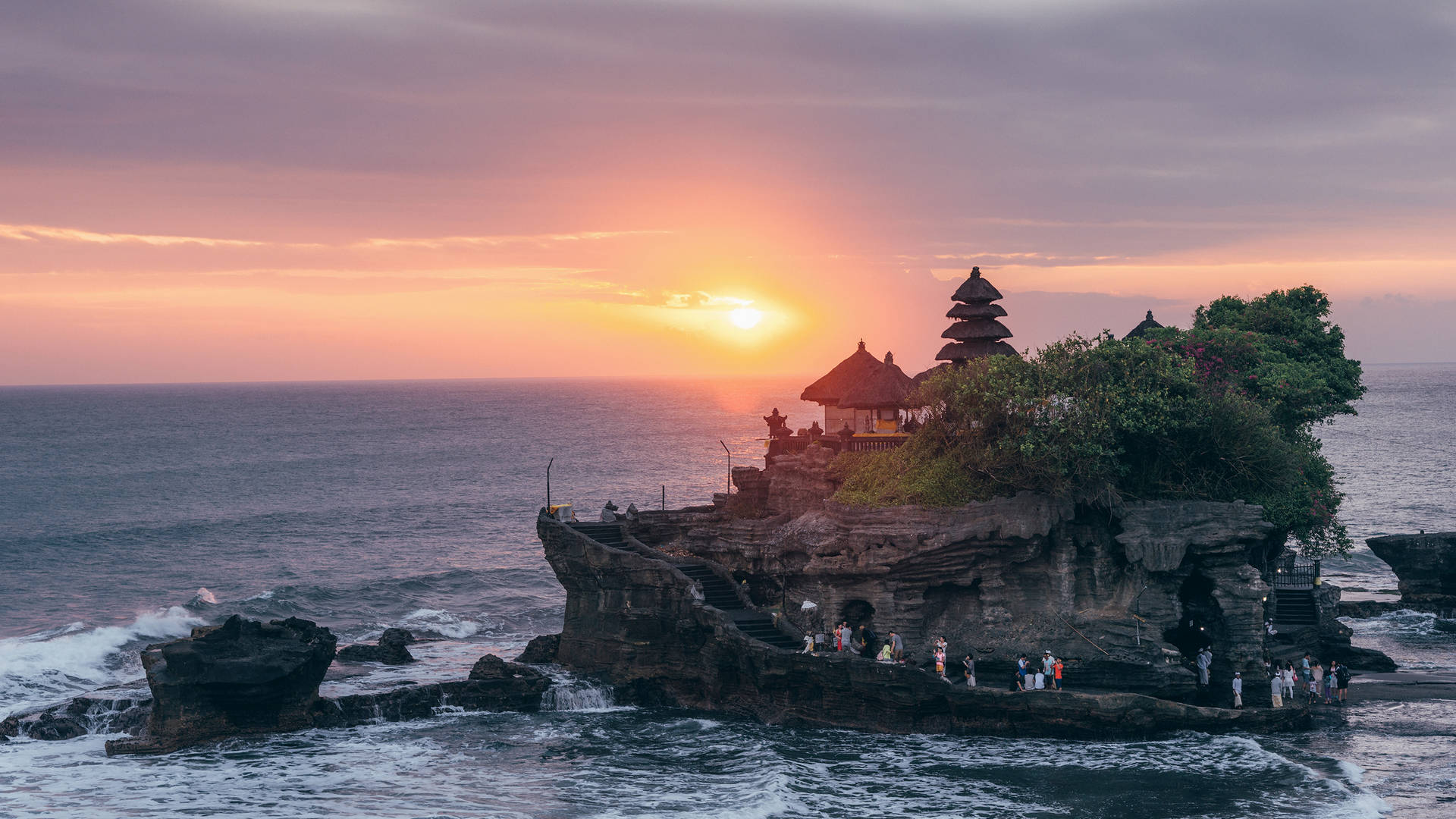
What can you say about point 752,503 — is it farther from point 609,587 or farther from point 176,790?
point 176,790

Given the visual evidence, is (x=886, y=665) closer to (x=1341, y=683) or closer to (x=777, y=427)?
(x=777, y=427)

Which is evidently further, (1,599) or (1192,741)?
(1,599)

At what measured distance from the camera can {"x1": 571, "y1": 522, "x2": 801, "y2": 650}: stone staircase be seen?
4166cm

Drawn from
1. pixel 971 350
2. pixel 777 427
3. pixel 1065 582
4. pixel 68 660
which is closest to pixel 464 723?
pixel 777 427

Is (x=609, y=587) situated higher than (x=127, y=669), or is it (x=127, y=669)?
(x=609, y=587)

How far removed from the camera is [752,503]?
49844mm

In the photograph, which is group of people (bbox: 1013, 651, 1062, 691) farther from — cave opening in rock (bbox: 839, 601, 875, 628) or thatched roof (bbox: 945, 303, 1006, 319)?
thatched roof (bbox: 945, 303, 1006, 319)

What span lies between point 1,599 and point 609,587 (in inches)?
1542

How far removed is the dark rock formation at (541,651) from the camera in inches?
1921

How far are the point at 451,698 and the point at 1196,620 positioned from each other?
27.7 meters

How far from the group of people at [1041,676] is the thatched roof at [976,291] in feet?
53.1

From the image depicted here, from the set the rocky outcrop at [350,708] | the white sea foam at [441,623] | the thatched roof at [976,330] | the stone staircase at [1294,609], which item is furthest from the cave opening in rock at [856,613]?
the white sea foam at [441,623]

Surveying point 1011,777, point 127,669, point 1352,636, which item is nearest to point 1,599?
point 127,669

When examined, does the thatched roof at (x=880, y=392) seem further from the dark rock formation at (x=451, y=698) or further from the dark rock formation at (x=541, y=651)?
the dark rock formation at (x=451, y=698)
